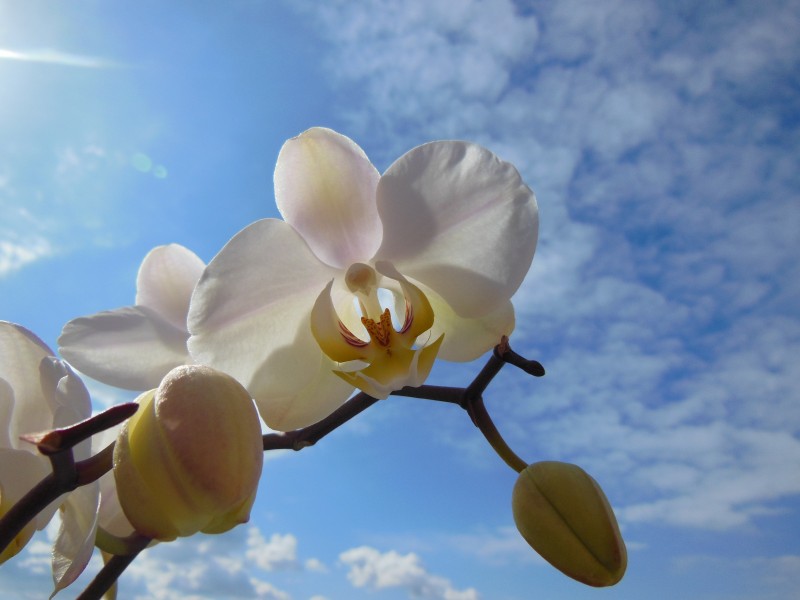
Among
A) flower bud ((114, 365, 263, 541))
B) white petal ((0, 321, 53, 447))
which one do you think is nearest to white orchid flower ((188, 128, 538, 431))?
white petal ((0, 321, 53, 447))

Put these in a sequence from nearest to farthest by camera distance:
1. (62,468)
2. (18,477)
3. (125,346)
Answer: (62,468) → (18,477) → (125,346)

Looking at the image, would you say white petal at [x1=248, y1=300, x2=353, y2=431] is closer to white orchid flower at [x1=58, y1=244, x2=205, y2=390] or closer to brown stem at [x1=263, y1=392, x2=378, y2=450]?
brown stem at [x1=263, y1=392, x2=378, y2=450]

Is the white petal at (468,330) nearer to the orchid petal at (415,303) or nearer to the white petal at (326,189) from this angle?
the orchid petal at (415,303)

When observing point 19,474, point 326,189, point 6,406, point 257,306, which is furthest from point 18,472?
point 326,189

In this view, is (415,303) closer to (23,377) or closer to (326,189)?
(326,189)

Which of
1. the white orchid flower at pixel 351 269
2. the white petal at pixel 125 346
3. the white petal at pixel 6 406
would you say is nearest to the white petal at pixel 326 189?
the white orchid flower at pixel 351 269

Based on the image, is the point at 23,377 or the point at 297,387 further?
the point at 297,387

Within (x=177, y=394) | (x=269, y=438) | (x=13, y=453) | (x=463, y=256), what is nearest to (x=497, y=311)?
(x=463, y=256)
